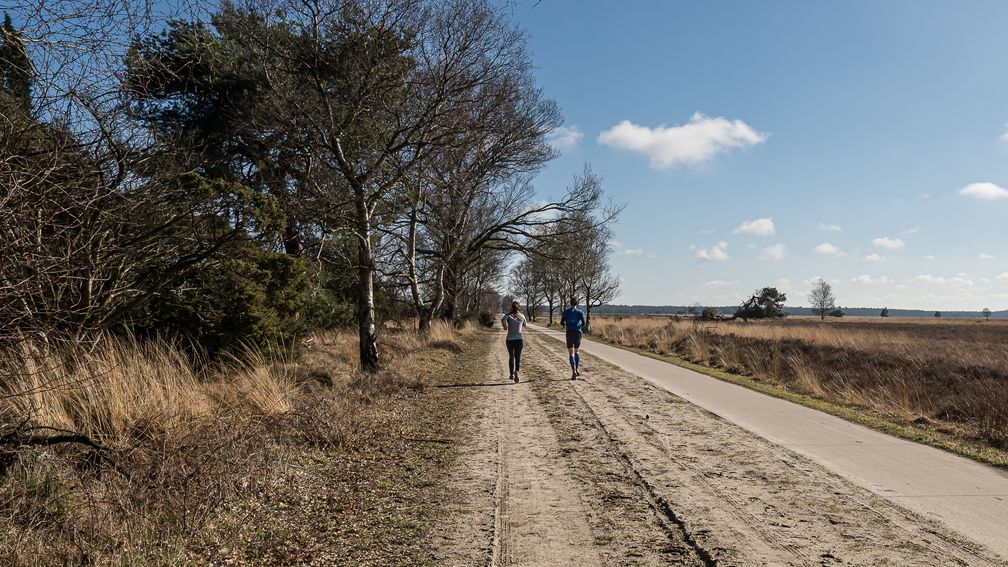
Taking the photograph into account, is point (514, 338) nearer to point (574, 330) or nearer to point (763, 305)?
point (574, 330)

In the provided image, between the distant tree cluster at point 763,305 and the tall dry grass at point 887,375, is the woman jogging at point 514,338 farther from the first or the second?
the distant tree cluster at point 763,305

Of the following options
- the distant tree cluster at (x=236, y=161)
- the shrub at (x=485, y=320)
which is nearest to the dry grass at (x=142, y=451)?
the distant tree cluster at (x=236, y=161)

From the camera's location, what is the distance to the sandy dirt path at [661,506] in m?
3.92

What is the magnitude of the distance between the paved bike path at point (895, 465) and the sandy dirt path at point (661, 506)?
252mm

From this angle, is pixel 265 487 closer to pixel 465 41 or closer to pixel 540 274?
pixel 465 41

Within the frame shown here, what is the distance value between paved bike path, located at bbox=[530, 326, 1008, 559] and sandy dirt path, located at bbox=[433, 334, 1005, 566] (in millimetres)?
252

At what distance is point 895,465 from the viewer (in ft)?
20.4

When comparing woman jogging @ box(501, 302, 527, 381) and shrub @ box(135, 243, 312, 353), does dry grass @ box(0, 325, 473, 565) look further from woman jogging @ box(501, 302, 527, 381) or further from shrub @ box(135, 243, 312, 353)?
woman jogging @ box(501, 302, 527, 381)

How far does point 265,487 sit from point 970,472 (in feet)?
23.4

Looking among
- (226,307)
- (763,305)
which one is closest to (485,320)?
(763,305)

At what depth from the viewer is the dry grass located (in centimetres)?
371

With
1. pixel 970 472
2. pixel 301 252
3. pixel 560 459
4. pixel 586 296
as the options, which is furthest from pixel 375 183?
pixel 586 296

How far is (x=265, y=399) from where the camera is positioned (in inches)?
287

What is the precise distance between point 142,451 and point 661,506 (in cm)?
454
